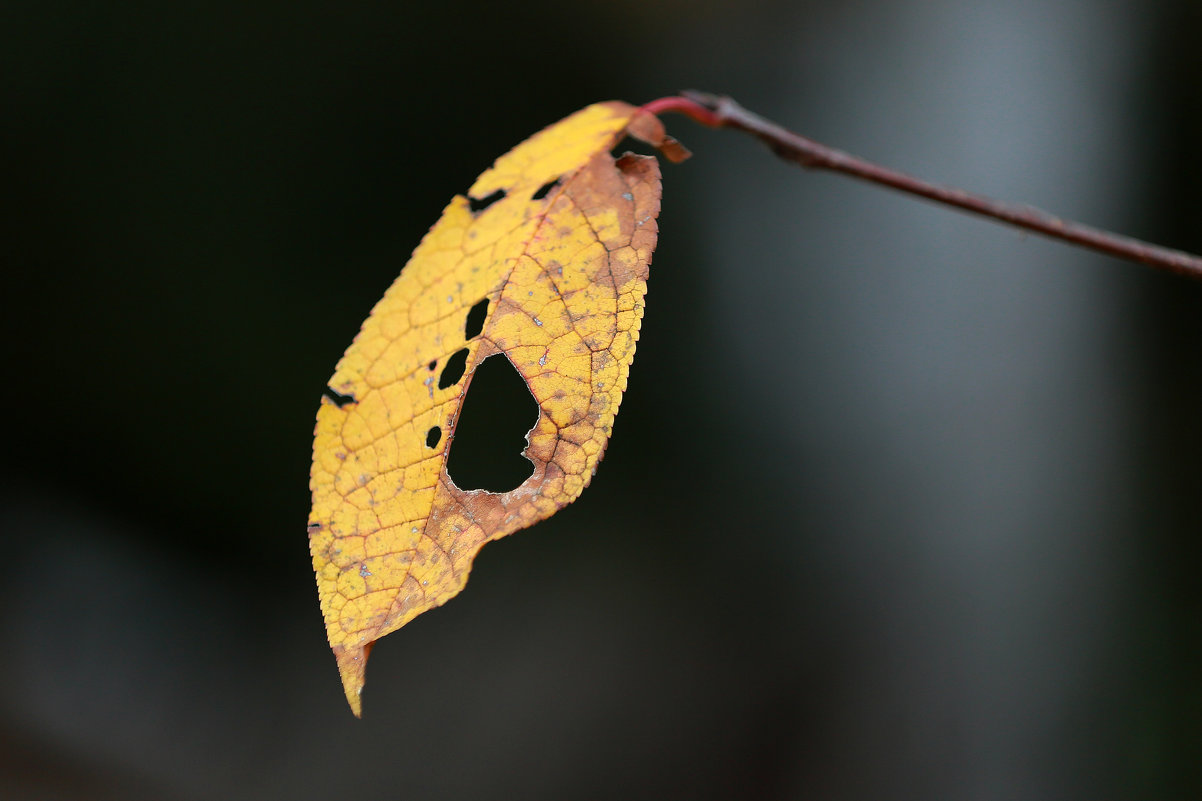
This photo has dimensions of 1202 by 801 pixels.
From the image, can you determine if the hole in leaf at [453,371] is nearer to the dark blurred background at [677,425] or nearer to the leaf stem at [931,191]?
the leaf stem at [931,191]

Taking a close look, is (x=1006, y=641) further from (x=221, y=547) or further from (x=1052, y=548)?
(x=221, y=547)

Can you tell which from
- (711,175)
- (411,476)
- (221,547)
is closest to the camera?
(411,476)

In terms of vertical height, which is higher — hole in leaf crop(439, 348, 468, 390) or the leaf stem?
the leaf stem

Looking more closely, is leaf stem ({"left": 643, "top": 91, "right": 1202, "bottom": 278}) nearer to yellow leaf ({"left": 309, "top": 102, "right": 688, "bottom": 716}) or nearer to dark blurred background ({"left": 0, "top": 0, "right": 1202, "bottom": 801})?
yellow leaf ({"left": 309, "top": 102, "right": 688, "bottom": 716})

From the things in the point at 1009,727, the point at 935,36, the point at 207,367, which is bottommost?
the point at 1009,727

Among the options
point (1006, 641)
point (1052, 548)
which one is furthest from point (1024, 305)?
point (1006, 641)

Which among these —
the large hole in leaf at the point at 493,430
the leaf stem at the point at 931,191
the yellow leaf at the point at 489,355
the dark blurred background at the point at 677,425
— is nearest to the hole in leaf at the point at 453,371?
the yellow leaf at the point at 489,355

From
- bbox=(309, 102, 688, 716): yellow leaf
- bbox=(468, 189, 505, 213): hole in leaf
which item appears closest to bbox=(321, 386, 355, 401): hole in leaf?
bbox=(309, 102, 688, 716): yellow leaf
